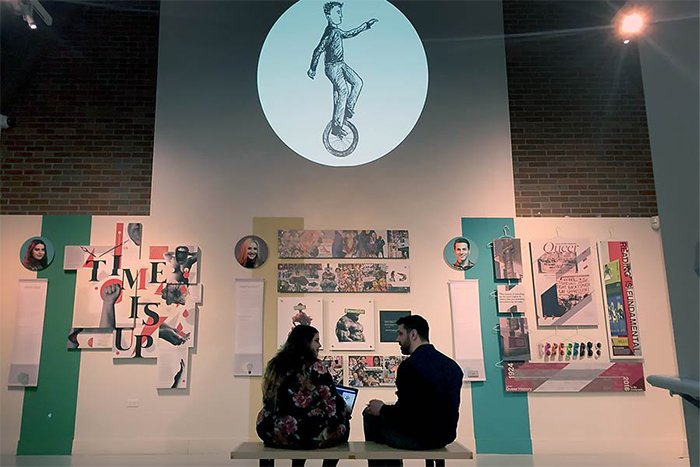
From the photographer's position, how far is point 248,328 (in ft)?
14.7

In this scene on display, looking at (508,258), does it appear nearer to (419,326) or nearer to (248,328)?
(419,326)

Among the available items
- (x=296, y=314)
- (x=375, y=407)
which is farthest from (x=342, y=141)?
(x=375, y=407)

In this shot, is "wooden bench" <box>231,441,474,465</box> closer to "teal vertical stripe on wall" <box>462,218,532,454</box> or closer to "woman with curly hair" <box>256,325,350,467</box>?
"woman with curly hair" <box>256,325,350,467</box>

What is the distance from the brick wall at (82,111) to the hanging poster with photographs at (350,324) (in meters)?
1.90

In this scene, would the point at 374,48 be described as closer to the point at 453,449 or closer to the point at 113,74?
the point at 113,74

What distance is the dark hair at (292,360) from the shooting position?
8.34 ft

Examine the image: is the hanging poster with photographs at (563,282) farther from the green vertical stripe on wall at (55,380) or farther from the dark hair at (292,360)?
the green vertical stripe on wall at (55,380)

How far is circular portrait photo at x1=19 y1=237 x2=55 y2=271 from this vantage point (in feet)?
14.9

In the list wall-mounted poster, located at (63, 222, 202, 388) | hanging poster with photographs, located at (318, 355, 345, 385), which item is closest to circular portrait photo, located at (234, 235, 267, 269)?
wall-mounted poster, located at (63, 222, 202, 388)

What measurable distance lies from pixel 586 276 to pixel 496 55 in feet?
7.24

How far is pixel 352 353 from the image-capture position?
445 centimetres

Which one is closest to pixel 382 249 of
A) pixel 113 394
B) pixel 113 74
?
pixel 113 394

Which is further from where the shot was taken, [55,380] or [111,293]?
[111,293]

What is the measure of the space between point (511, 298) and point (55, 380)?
153 inches
